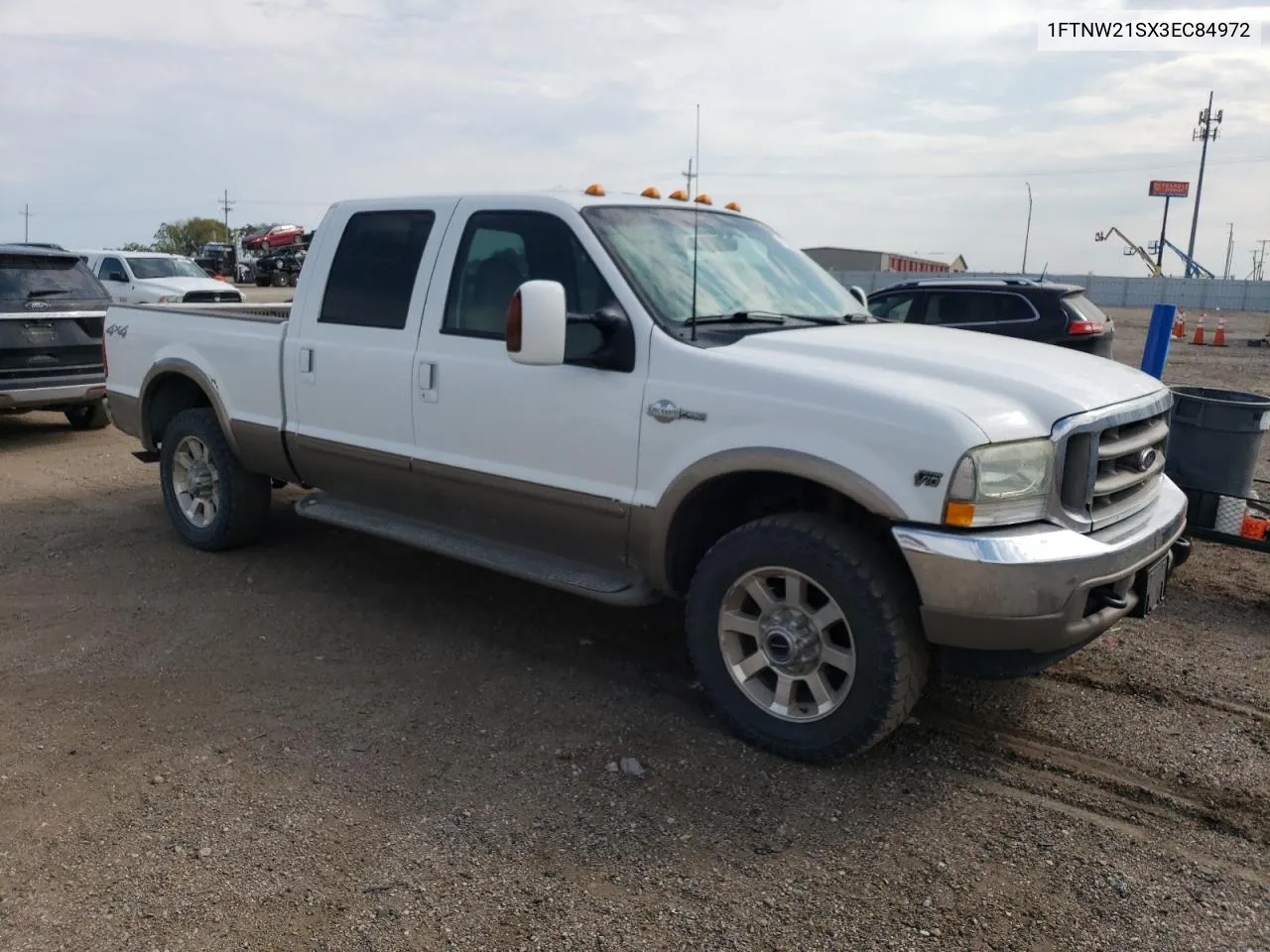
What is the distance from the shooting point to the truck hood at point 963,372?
343 centimetres

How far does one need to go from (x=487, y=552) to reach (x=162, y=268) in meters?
16.1

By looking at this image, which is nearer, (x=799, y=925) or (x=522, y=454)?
(x=799, y=925)

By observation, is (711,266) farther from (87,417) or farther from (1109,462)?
(87,417)

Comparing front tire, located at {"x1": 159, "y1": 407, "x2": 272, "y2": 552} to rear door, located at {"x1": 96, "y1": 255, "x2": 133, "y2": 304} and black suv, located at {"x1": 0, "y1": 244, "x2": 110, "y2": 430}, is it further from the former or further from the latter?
rear door, located at {"x1": 96, "y1": 255, "x2": 133, "y2": 304}

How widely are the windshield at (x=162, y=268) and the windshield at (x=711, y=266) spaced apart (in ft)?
50.5

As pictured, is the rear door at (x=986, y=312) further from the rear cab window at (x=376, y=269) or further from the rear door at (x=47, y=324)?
the rear door at (x=47, y=324)

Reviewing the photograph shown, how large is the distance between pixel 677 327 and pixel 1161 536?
76.1 inches

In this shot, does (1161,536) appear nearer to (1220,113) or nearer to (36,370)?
(36,370)

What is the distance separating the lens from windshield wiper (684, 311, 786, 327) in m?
4.12

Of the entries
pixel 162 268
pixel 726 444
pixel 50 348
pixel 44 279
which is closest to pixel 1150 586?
pixel 726 444

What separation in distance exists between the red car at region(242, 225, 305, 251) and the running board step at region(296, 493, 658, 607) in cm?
3973

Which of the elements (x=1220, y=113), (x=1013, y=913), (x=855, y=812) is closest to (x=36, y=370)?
(x=855, y=812)

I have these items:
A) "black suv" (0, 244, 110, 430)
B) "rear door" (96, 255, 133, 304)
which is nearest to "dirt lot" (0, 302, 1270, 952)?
"black suv" (0, 244, 110, 430)

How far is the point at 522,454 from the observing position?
4.41m
